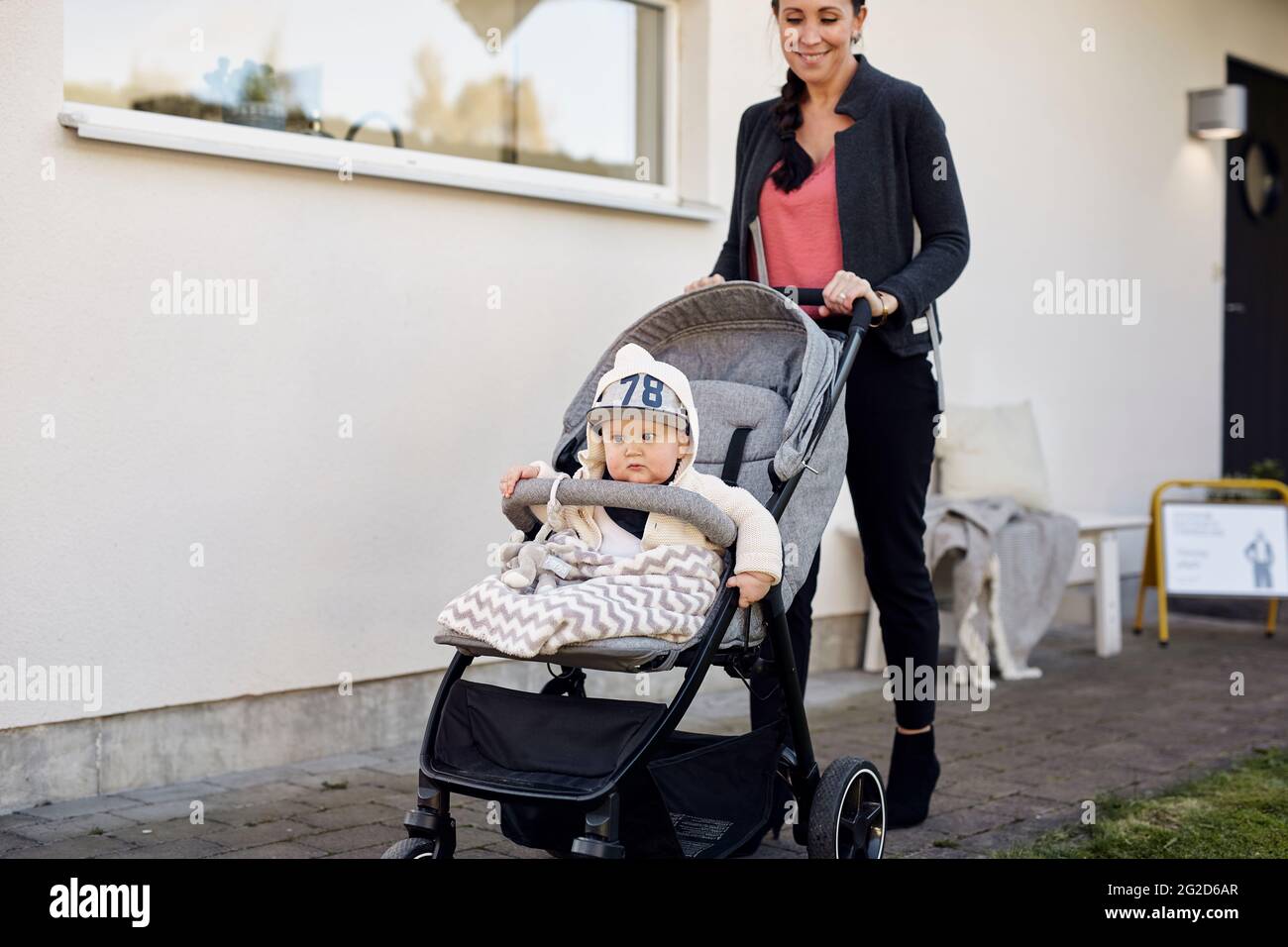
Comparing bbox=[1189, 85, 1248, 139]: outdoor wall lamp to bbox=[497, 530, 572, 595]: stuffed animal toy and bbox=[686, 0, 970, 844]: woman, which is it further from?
bbox=[497, 530, 572, 595]: stuffed animal toy

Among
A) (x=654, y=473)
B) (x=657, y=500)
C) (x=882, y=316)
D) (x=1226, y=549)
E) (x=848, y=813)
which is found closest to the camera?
(x=657, y=500)

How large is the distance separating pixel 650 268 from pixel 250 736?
220 centimetres

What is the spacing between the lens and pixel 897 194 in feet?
12.3

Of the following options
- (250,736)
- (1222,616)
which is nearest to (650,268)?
(250,736)

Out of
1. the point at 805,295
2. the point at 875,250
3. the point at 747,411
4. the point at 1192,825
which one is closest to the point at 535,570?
the point at 747,411

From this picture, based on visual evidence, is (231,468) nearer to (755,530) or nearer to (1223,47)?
(755,530)

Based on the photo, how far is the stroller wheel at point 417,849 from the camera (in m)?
2.83

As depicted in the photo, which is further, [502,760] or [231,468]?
[231,468]

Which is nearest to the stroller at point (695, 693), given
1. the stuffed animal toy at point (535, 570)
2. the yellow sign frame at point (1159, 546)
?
the stuffed animal toy at point (535, 570)

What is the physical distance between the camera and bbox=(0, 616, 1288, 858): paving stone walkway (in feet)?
11.8

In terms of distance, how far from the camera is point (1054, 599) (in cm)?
623

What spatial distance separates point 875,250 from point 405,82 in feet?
6.16

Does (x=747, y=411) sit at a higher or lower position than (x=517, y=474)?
higher

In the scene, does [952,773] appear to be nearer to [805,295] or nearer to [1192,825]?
[1192,825]
